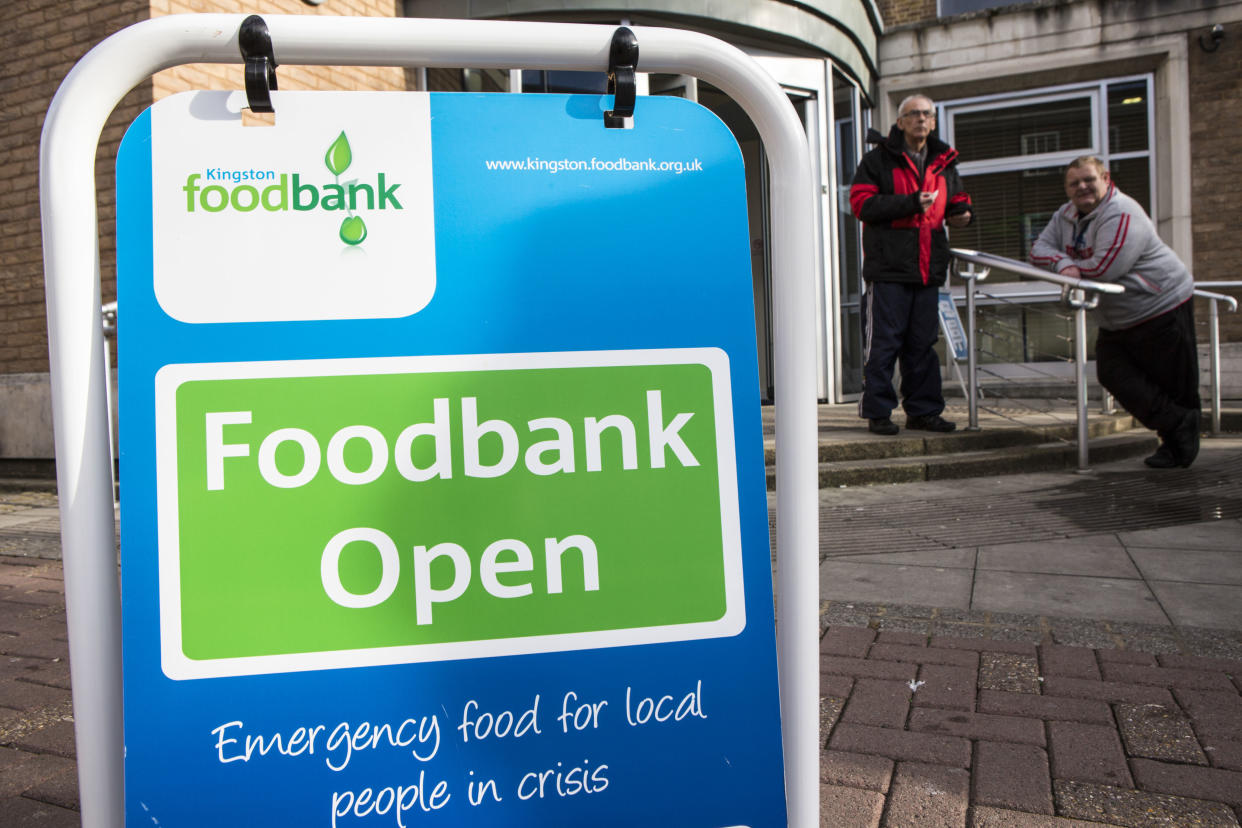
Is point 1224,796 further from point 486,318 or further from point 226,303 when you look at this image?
point 226,303

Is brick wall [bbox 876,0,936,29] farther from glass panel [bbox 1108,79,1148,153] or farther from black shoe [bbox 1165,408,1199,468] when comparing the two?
black shoe [bbox 1165,408,1199,468]

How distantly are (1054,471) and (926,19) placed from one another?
251 inches

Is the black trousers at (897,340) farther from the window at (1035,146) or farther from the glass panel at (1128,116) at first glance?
the glass panel at (1128,116)

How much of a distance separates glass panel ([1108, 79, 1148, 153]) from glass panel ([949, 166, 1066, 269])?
2.28 ft

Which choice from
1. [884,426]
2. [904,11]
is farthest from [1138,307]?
[904,11]

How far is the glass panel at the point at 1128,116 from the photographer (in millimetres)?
10109

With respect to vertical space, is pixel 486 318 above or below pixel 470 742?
above

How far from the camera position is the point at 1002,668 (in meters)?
2.57

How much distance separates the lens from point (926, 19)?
1020cm

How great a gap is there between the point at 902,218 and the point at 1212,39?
249 inches

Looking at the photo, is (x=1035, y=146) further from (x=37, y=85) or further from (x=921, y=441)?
(x=37, y=85)

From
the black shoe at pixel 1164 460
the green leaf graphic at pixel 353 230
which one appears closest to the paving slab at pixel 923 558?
the black shoe at pixel 1164 460

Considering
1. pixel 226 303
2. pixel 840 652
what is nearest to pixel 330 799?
pixel 226 303

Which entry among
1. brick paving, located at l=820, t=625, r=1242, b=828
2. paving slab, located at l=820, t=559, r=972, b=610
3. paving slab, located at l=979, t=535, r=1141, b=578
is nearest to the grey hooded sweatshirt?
paving slab, located at l=979, t=535, r=1141, b=578
